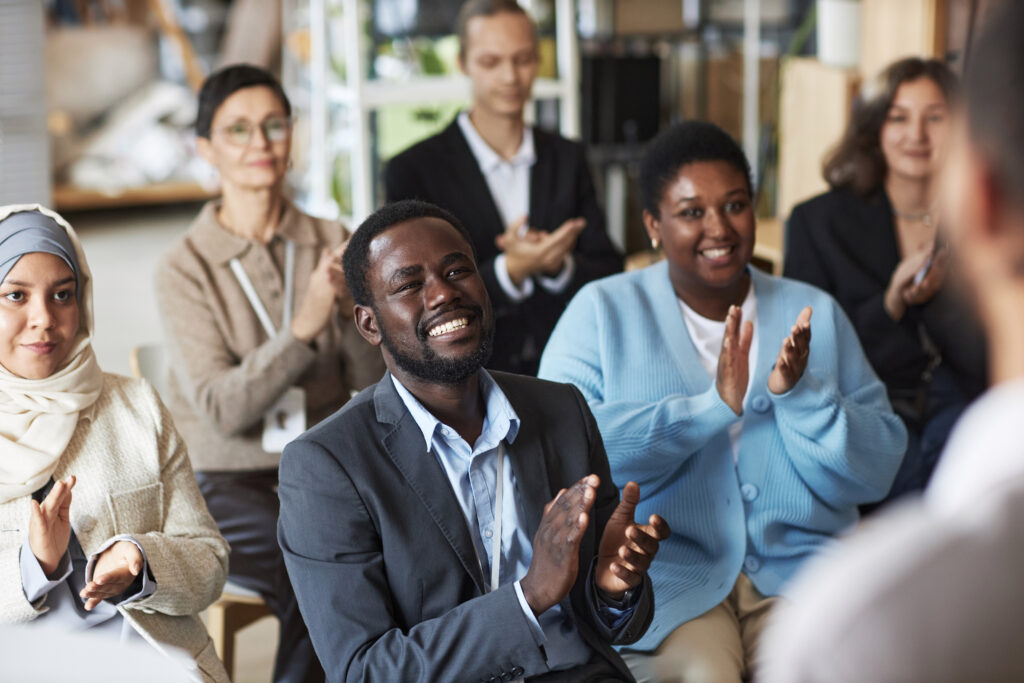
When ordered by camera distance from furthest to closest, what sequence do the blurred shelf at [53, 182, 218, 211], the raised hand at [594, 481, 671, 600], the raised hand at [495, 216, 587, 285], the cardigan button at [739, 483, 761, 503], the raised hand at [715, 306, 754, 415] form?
the blurred shelf at [53, 182, 218, 211] → the raised hand at [495, 216, 587, 285] → the cardigan button at [739, 483, 761, 503] → the raised hand at [715, 306, 754, 415] → the raised hand at [594, 481, 671, 600]

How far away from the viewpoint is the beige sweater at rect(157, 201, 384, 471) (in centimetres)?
252

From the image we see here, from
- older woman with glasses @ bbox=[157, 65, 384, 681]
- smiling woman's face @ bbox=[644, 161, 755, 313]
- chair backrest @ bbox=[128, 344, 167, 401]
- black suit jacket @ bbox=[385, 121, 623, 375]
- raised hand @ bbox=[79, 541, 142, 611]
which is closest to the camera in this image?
raised hand @ bbox=[79, 541, 142, 611]

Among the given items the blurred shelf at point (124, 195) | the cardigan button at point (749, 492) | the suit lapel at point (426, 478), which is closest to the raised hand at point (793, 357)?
the cardigan button at point (749, 492)

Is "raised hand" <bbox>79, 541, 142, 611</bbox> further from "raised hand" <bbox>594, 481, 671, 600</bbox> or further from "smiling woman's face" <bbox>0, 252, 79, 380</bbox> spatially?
"raised hand" <bbox>594, 481, 671, 600</bbox>

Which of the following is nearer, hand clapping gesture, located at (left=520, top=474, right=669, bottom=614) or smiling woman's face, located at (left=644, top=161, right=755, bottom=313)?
hand clapping gesture, located at (left=520, top=474, right=669, bottom=614)

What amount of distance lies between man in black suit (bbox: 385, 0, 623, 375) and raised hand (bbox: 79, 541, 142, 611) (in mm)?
1392

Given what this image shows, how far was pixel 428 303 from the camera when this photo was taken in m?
1.75

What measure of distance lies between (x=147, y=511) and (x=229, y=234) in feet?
3.16

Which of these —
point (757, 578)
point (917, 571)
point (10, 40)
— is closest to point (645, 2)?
point (10, 40)

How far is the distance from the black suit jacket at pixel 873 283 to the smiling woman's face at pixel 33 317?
191 cm

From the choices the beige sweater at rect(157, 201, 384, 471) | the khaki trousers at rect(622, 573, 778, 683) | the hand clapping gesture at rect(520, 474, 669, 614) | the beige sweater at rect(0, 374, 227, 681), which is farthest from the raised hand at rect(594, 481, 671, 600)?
the beige sweater at rect(157, 201, 384, 471)

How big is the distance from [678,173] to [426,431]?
0.88 m

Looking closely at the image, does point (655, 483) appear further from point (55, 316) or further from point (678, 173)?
point (55, 316)

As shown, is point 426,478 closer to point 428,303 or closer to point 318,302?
point 428,303
